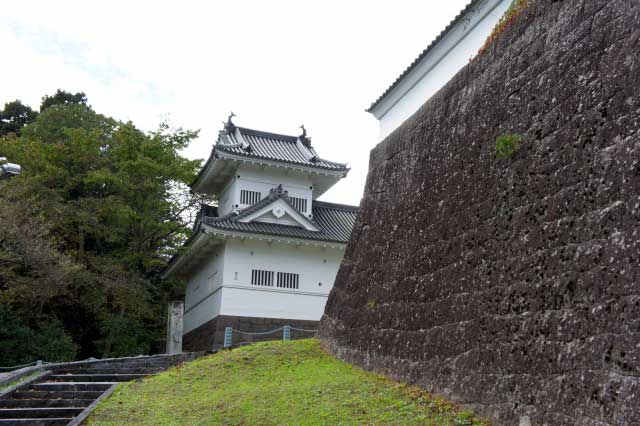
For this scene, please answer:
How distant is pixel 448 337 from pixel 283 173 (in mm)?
16653

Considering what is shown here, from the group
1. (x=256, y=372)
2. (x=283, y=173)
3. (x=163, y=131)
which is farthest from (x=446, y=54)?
(x=163, y=131)

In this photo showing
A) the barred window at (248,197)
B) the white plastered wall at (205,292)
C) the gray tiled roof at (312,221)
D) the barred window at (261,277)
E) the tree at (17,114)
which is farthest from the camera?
the tree at (17,114)

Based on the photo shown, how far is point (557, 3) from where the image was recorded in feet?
22.1

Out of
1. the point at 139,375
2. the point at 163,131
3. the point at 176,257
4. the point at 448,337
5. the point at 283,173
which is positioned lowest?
the point at 139,375

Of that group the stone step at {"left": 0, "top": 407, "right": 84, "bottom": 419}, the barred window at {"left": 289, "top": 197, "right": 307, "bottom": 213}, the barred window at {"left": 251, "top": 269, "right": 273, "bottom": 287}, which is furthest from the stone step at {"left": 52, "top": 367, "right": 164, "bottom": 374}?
the barred window at {"left": 289, "top": 197, "right": 307, "bottom": 213}

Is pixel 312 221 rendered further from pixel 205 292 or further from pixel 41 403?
pixel 41 403

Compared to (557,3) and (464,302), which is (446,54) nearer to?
(557,3)

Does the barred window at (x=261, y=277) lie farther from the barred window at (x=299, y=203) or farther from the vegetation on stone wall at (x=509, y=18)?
the vegetation on stone wall at (x=509, y=18)

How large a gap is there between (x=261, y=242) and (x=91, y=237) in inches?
261

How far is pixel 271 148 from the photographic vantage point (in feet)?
79.3

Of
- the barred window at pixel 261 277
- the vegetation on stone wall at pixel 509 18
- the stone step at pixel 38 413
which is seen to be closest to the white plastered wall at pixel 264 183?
the barred window at pixel 261 277

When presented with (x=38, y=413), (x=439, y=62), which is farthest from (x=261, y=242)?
(x=38, y=413)

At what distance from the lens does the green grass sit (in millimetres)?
6773

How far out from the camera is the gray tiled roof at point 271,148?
22.4 m
